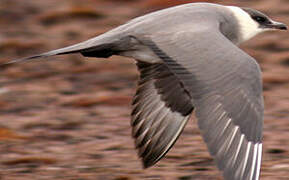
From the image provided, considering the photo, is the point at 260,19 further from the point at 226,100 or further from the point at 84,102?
the point at 84,102

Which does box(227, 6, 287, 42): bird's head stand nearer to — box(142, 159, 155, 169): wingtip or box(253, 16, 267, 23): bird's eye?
box(253, 16, 267, 23): bird's eye

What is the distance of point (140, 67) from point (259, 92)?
1.10m

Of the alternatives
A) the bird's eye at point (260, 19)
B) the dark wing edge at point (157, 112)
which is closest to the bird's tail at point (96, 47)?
the dark wing edge at point (157, 112)

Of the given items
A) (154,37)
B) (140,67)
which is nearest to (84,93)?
(140,67)

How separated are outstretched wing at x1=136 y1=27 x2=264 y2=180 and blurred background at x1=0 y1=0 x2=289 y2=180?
0.63m

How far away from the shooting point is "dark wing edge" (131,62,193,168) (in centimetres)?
554

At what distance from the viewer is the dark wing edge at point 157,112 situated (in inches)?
218

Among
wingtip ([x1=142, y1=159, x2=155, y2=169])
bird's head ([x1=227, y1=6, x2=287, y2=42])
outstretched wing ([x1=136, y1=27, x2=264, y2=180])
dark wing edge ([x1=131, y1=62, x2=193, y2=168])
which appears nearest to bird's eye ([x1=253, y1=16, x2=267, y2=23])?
bird's head ([x1=227, y1=6, x2=287, y2=42])

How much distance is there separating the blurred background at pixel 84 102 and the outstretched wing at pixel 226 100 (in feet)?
2.08

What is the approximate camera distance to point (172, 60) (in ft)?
16.3

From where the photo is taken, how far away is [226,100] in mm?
4758

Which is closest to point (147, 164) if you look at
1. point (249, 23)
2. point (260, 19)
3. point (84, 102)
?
point (249, 23)

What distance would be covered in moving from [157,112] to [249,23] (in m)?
0.85

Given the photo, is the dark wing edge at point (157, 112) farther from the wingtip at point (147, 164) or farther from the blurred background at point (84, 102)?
the blurred background at point (84, 102)
